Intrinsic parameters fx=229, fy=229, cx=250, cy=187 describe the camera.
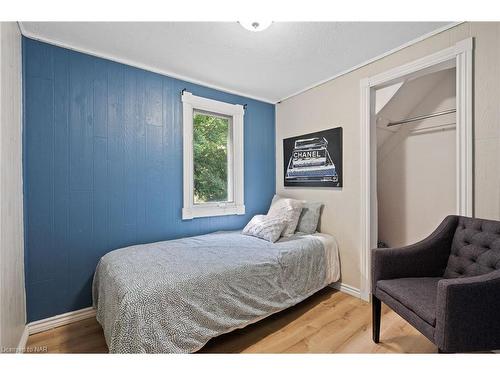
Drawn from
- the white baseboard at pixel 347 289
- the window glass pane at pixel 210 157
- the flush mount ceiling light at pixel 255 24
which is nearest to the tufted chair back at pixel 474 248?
the white baseboard at pixel 347 289

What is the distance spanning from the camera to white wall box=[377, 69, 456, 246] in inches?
106

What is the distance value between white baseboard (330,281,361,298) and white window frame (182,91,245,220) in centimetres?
138

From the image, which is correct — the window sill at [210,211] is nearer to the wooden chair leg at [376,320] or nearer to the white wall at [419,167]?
the wooden chair leg at [376,320]

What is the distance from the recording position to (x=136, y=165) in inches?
89.2

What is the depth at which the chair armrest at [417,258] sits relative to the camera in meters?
1.64

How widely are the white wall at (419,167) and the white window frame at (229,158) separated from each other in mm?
1904

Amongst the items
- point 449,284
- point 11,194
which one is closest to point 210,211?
point 11,194

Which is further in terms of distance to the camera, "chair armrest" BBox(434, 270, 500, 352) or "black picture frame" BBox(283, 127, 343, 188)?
"black picture frame" BBox(283, 127, 343, 188)

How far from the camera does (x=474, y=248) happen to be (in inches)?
59.4

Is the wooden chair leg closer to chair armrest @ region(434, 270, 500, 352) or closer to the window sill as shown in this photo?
chair armrest @ region(434, 270, 500, 352)

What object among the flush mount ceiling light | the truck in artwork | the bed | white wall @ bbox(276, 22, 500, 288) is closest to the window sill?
the bed
